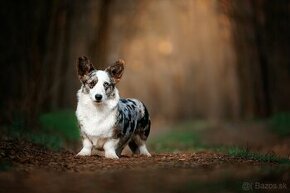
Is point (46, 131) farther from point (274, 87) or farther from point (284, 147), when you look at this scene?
point (274, 87)

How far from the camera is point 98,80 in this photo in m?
11.5

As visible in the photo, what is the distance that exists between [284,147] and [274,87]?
9.86 meters

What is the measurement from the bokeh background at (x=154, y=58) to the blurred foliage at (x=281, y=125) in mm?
69

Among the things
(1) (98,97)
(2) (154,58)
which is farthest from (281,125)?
(2) (154,58)

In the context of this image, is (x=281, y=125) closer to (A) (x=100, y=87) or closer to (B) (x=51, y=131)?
(B) (x=51, y=131)

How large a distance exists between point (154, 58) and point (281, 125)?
24.9 meters

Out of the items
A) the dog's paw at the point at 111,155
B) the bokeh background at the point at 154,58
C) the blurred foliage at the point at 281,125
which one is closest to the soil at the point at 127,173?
the dog's paw at the point at 111,155

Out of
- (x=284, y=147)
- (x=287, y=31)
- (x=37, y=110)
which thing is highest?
(x=287, y=31)

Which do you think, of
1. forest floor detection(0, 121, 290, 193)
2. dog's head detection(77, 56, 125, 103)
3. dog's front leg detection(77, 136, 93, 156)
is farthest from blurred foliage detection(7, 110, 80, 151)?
forest floor detection(0, 121, 290, 193)

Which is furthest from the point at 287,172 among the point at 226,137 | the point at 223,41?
the point at 223,41

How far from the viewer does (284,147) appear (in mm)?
17781

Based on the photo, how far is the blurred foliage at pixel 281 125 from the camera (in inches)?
821

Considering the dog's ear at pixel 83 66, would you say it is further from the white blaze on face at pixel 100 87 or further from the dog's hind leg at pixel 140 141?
the dog's hind leg at pixel 140 141

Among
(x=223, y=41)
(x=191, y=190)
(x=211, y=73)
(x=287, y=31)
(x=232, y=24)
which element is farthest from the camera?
(x=211, y=73)
